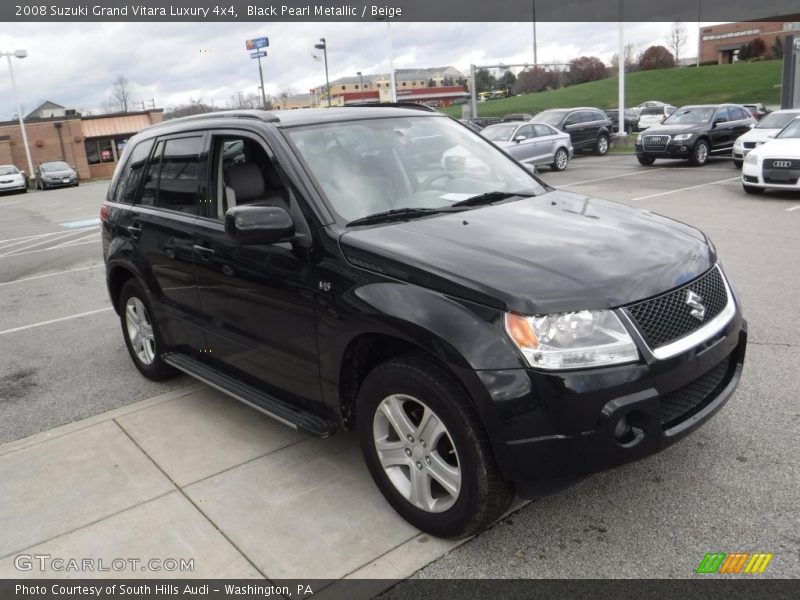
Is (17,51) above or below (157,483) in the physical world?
above

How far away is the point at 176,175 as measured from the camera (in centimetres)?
458

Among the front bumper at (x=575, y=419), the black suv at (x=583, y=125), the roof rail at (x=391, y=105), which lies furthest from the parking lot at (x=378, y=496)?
the black suv at (x=583, y=125)

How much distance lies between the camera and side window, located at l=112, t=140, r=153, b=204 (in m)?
5.06

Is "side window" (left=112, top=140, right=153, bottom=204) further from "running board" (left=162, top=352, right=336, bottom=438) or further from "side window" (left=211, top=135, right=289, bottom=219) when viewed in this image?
"running board" (left=162, top=352, right=336, bottom=438)

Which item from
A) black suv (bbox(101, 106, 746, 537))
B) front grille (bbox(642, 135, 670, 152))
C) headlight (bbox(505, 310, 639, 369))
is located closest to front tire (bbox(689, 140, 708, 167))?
front grille (bbox(642, 135, 670, 152))

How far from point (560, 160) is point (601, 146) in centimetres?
495

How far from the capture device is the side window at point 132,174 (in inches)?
199

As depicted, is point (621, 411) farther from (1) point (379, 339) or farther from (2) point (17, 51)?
(2) point (17, 51)

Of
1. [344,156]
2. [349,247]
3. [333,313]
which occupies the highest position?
[344,156]

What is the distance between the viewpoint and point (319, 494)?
3.56 m

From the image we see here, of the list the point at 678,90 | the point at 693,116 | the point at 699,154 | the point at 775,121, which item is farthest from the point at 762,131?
the point at 678,90

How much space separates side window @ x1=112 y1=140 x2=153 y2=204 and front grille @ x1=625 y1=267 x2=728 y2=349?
3.71 metres

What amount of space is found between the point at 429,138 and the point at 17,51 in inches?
1801

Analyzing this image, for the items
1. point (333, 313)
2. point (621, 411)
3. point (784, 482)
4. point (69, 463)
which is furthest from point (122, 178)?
point (784, 482)
